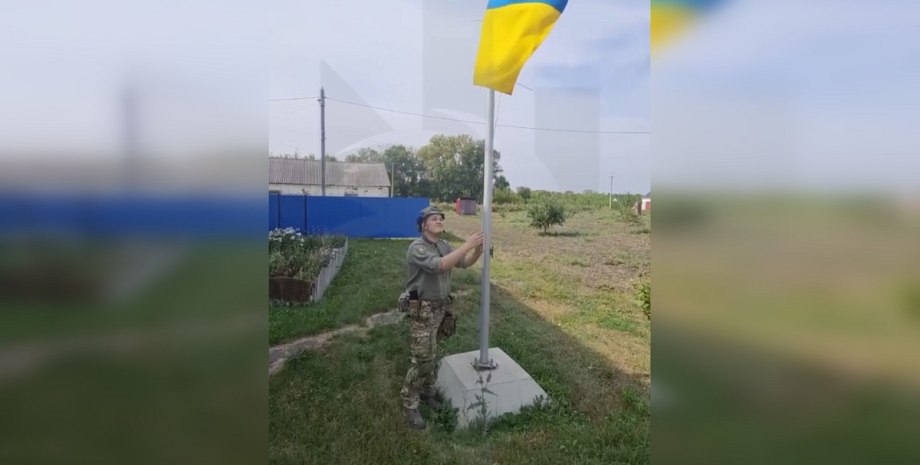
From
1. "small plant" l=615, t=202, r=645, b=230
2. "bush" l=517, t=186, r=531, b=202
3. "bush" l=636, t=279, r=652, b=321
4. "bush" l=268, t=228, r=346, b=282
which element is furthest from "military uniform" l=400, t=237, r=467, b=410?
"bush" l=636, t=279, r=652, b=321

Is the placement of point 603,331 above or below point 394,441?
above

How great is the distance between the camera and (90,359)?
113 cm

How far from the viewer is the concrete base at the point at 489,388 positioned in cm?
308

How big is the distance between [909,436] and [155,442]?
6.93ft

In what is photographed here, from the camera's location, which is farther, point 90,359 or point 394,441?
point 394,441

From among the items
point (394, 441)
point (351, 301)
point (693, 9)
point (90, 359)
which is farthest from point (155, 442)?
point (351, 301)

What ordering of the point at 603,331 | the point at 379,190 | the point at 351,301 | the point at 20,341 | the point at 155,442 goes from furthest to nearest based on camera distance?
the point at 603,331
the point at 351,301
the point at 379,190
the point at 155,442
the point at 20,341

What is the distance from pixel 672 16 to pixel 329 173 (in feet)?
7.99

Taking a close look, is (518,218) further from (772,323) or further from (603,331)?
(772,323)

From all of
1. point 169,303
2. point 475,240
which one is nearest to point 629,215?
point 475,240

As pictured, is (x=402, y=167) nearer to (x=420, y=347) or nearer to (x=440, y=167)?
(x=440, y=167)

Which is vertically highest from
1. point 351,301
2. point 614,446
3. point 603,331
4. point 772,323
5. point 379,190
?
point 379,190

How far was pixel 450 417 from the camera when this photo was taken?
3051 mm

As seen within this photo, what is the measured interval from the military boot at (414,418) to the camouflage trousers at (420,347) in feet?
0.20
